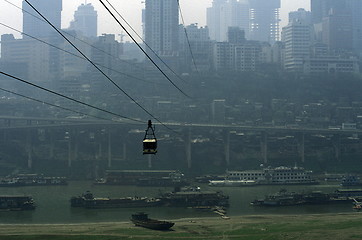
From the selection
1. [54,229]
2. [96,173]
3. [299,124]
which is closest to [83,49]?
[299,124]

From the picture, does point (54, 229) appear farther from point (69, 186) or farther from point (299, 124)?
point (299, 124)

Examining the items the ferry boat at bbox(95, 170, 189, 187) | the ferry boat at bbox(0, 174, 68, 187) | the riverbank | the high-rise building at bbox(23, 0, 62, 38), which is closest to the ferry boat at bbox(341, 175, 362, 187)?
the ferry boat at bbox(95, 170, 189, 187)

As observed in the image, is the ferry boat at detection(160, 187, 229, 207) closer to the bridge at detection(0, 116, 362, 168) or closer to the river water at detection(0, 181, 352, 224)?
the river water at detection(0, 181, 352, 224)

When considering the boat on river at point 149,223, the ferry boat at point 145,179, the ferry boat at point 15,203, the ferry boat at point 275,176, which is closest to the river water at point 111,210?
the ferry boat at point 15,203

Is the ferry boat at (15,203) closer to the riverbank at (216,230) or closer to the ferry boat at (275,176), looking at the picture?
the riverbank at (216,230)

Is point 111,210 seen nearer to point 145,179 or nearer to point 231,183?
point 145,179
